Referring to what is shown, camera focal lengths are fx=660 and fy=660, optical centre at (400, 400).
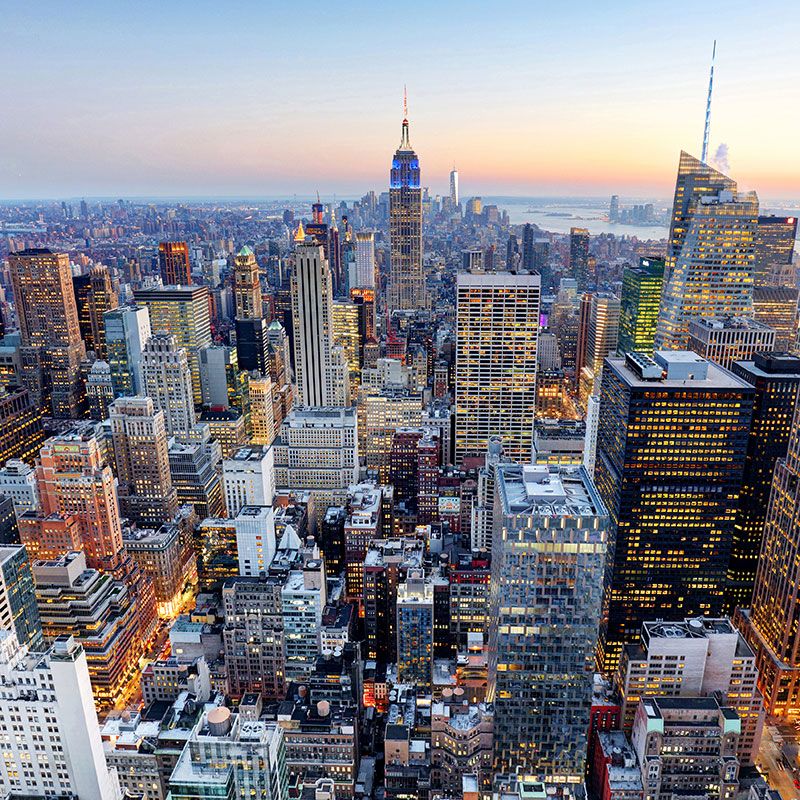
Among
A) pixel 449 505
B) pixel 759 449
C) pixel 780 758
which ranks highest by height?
pixel 759 449

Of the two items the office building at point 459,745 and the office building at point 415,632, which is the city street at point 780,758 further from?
the office building at point 415,632

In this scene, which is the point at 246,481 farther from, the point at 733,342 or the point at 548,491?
the point at 733,342

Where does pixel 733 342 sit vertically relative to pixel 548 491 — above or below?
above

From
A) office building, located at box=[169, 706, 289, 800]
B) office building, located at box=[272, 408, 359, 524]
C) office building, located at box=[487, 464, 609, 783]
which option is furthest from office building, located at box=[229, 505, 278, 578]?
office building, located at box=[169, 706, 289, 800]

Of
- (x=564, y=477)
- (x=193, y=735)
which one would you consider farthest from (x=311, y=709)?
(x=564, y=477)

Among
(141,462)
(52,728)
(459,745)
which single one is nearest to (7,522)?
(141,462)

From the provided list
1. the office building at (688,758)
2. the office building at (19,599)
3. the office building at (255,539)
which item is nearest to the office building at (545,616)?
the office building at (688,758)

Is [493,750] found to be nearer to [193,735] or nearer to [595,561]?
[595,561]
